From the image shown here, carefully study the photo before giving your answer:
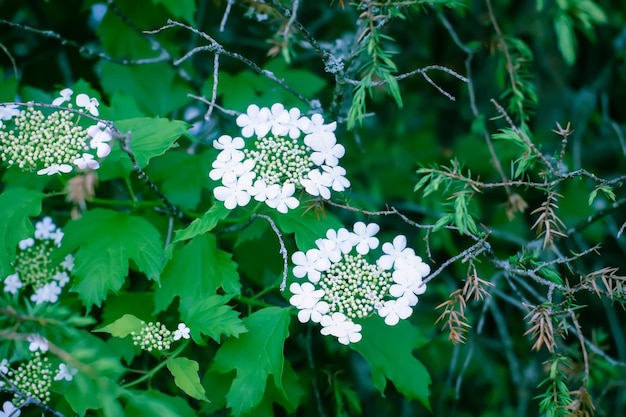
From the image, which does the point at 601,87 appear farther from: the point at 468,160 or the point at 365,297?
the point at 365,297

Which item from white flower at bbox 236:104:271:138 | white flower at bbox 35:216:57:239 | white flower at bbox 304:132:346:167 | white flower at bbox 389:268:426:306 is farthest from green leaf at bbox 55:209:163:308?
white flower at bbox 389:268:426:306

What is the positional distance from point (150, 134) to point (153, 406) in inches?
25.2

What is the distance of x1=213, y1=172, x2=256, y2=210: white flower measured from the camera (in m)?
1.37

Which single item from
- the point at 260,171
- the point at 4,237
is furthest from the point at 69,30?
the point at 260,171

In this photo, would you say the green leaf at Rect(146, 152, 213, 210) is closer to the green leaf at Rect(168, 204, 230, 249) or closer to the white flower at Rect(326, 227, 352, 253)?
the green leaf at Rect(168, 204, 230, 249)

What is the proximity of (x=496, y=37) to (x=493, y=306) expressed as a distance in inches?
37.1

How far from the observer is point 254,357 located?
1447 millimetres

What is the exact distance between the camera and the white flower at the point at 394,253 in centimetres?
141

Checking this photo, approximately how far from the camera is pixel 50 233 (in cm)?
172

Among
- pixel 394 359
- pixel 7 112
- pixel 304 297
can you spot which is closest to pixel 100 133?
pixel 7 112

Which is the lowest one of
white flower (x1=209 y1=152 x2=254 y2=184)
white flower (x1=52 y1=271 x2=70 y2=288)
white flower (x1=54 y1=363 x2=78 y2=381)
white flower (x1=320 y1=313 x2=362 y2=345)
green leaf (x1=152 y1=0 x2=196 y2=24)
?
white flower (x1=54 y1=363 x2=78 y2=381)

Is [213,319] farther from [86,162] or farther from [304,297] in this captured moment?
[86,162]

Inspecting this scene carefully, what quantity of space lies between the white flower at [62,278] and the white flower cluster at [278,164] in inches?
22.0

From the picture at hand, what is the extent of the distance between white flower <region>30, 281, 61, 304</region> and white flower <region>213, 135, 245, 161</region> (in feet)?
1.96
